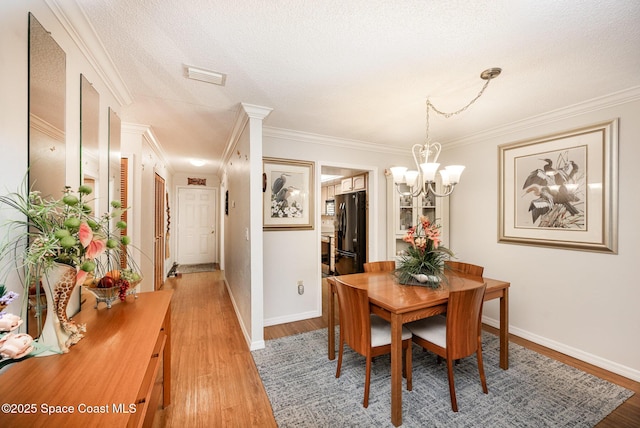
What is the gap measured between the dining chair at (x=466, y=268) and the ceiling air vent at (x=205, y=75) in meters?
2.54

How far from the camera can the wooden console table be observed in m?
0.70

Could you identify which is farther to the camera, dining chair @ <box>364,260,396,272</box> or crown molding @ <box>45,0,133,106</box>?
dining chair @ <box>364,260,396,272</box>

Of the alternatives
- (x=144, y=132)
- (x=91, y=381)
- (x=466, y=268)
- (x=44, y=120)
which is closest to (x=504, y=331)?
(x=466, y=268)

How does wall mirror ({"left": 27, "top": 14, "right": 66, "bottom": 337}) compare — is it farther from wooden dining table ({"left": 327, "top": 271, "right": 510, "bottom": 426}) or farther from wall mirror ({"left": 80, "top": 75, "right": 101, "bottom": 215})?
wooden dining table ({"left": 327, "top": 271, "right": 510, "bottom": 426})

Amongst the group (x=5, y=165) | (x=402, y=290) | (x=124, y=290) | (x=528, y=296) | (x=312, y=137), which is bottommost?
(x=528, y=296)

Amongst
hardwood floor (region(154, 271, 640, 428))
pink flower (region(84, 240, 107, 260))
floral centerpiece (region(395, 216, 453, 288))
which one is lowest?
hardwood floor (region(154, 271, 640, 428))

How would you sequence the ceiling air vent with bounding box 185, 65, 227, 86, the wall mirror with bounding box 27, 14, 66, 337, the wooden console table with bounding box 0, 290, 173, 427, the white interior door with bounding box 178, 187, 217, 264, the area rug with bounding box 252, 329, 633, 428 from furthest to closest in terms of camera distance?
the white interior door with bounding box 178, 187, 217, 264, the ceiling air vent with bounding box 185, 65, 227, 86, the area rug with bounding box 252, 329, 633, 428, the wall mirror with bounding box 27, 14, 66, 337, the wooden console table with bounding box 0, 290, 173, 427

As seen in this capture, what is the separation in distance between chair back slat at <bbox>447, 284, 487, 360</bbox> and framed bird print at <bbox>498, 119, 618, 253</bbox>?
152 cm

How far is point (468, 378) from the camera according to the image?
6.89 feet

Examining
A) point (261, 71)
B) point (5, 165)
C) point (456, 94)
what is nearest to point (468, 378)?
point (456, 94)

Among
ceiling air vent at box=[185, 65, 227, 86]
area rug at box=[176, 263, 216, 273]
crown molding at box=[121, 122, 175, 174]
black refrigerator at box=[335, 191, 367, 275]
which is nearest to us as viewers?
ceiling air vent at box=[185, 65, 227, 86]

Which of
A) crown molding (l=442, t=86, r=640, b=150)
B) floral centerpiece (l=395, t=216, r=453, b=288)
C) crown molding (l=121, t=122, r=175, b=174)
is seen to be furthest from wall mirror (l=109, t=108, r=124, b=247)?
crown molding (l=442, t=86, r=640, b=150)

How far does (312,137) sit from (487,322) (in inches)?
127

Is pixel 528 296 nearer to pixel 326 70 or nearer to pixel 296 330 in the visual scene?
pixel 296 330
